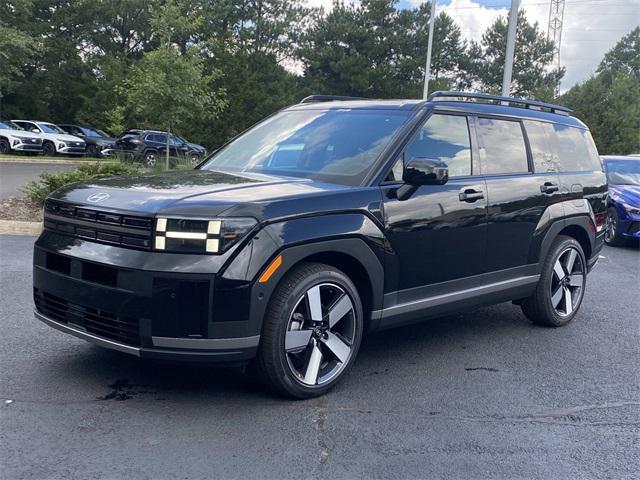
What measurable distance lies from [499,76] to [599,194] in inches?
2080

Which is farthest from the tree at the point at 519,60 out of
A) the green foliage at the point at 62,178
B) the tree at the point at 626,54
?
the green foliage at the point at 62,178

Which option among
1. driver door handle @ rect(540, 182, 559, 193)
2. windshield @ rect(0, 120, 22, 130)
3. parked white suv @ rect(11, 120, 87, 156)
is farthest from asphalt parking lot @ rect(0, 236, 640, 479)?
windshield @ rect(0, 120, 22, 130)

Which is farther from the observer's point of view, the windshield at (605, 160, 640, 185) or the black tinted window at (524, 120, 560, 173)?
the windshield at (605, 160, 640, 185)

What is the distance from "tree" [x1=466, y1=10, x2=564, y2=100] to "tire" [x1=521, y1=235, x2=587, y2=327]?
50200 mm

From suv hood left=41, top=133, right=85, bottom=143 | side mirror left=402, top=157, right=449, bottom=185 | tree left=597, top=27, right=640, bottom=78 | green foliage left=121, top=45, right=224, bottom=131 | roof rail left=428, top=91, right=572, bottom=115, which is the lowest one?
suv hood left=41, top=133, right=85, bottom=143

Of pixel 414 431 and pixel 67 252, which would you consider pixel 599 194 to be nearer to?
pixel 414 431

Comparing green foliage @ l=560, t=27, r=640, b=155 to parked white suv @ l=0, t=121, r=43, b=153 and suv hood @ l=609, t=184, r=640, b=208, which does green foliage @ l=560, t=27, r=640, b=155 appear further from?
parked white suv @ l=0, t=121, r=43, b=153

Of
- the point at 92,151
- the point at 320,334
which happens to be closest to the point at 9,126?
the point at 92,151

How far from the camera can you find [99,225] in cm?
374

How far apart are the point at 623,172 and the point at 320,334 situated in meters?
10.8

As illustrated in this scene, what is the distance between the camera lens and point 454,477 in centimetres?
321

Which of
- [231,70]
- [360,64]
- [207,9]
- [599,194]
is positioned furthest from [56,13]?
[599,194]

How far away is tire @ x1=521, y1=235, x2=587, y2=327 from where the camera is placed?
5.83 m

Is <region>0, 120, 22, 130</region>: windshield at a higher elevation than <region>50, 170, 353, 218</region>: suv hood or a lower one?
higher
